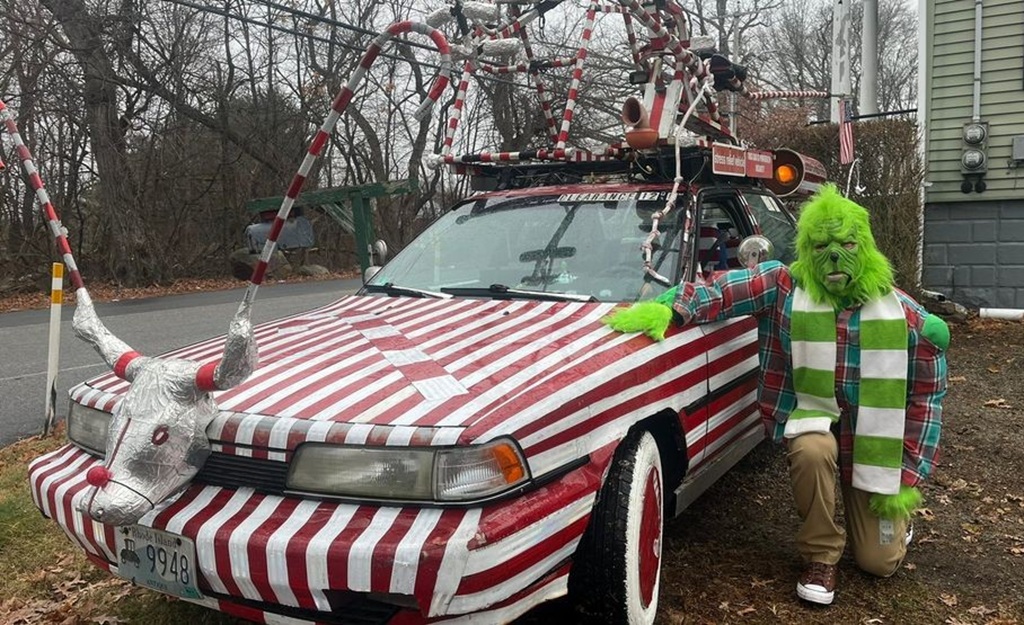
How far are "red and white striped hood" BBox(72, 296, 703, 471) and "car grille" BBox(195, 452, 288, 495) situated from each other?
0.10ft

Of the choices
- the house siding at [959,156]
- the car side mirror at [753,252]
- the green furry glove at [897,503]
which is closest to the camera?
the green furry glove at [897,503]

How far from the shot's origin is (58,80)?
1617 cm

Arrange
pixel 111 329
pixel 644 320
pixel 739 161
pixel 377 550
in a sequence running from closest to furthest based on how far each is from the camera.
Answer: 1. pixel 377 550
2. pixel 644 320
3. pixel 739 161
4. pixel 111 329

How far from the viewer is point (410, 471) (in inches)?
84.0

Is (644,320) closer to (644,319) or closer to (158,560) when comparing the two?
(644,319)

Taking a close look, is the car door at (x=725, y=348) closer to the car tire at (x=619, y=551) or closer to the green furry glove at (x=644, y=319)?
the green furry glove at (x=644, y=319)

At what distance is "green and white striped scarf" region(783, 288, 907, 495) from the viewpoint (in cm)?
308

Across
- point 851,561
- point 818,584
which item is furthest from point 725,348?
point 851,561

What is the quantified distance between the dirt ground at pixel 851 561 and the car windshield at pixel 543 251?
1.22 meters

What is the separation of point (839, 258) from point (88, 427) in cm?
278

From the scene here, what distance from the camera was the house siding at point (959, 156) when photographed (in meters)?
8.99

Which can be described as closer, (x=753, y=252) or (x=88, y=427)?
(x=88, y=427)

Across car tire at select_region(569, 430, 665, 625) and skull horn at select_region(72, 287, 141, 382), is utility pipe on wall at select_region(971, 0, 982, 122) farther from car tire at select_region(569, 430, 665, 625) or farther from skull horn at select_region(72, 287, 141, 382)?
skull horn at select_region(72, 287, 141, 382)

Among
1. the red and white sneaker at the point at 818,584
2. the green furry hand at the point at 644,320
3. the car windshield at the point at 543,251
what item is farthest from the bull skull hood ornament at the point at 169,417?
the red and white sneaker at the point at 818,584
